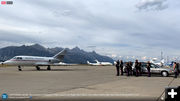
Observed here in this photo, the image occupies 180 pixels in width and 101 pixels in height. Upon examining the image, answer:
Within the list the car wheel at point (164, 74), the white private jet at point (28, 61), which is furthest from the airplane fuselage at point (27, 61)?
the car wheel at point (164, 74)

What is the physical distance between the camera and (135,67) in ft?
69.8

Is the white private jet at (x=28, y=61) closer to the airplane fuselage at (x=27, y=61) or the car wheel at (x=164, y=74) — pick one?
the airplane fuselage at (x=27, y=61)

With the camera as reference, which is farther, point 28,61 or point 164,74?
point 28,61

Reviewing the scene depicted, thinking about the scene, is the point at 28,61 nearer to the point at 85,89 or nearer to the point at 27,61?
the point at 27,61

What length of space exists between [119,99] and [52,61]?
3444 centimetres

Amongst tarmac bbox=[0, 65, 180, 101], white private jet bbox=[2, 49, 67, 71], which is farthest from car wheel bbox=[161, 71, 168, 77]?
white private jet bbox=[2, 49, 67, 71]

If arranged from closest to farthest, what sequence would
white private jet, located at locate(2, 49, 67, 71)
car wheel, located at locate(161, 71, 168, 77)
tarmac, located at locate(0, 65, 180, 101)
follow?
tarmac, located at locate(0, 65, 180, 101) < car wheel, located at locate(161, 71, 168, 77) < white private jet, located at locate(2, 49, 67, 71)

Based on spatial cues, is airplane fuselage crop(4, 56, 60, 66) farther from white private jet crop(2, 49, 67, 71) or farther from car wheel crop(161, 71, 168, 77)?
car wheel crop(161, 71, 168, 77)

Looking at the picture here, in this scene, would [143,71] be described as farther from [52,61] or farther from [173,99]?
[52,61]

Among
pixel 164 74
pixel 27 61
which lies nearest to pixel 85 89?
pixel 164 74

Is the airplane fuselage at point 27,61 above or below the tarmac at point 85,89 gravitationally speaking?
above

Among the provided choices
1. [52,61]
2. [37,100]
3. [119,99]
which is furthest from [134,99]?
[52,61]

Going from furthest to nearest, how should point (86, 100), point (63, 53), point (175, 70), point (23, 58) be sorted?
1. point (63, 53)
2. point (23, 58)
3. point (175, 70)
4. point (86, 100)

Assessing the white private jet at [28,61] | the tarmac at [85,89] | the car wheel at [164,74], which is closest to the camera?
the tarmac at [85,89]
